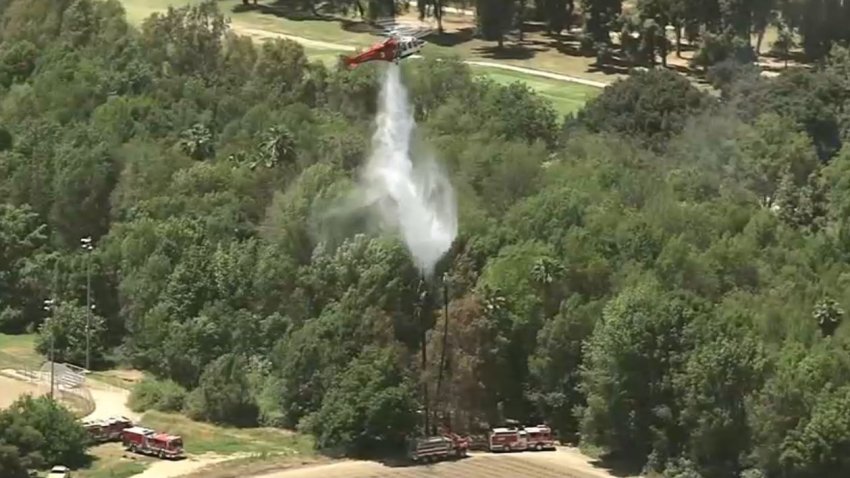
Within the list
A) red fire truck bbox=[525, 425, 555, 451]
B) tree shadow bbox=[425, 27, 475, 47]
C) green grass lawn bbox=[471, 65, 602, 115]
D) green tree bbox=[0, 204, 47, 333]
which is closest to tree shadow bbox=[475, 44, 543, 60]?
tree shadow bbox=[425, 27, 475, 47]

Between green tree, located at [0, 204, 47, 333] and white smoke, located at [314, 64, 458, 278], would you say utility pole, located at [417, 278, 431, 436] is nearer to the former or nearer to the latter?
white smoke, located at [314, 64, 458, 278]

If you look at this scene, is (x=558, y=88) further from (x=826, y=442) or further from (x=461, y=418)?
(x=826, y=442)

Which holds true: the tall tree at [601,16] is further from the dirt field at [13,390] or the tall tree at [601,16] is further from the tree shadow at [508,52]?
the dirt field at [13,390]

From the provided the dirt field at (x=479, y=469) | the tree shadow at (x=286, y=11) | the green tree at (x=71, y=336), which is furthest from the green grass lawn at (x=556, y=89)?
the dirt field at (x=479, y=469)

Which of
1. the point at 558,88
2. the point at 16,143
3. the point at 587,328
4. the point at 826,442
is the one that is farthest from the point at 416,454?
the point at 558,88

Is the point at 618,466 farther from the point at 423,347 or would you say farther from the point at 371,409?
the point at 371,409
